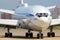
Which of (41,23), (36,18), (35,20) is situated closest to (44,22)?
(41,23)

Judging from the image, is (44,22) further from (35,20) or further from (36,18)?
(35,20)

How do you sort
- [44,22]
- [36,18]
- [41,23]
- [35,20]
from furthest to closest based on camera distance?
[35,20] → [36,18] → [41,23] → [44,22]

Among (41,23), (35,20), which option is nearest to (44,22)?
(41,23)

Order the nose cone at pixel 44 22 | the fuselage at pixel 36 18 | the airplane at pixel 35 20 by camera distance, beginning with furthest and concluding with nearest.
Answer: the airplane at pixel 35 20 → the fuselage at pixel 36 18 → the nose cone at pixel 44 22

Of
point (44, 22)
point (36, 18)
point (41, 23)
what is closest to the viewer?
point (44, 22)

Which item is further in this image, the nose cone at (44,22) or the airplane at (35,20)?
the airplane at (35,20)

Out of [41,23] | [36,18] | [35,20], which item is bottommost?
[41,23]

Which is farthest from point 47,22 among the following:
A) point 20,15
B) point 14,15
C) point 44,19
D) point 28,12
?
point 14,15

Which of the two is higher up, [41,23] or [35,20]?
[35,20]

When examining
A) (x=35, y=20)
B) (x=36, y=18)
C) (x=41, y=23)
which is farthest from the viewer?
(x=35, y=20)

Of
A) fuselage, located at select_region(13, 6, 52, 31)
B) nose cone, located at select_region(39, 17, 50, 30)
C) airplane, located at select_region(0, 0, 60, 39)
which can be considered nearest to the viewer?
nose cone, located at select_region(39, 17, 50, 30)

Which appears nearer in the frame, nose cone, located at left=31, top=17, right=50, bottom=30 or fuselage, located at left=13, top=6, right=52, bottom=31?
nose cone, located at left=31, top=17, right=50, bottom=30

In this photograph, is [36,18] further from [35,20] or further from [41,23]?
[41,23]

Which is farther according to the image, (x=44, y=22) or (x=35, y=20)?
(x=35, y=20)
